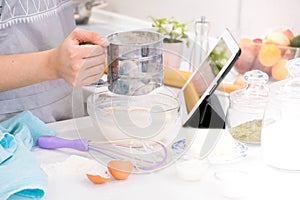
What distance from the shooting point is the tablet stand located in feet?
4.17

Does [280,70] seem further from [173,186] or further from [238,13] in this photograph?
[173,186]

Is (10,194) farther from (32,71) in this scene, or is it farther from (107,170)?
(32,71)

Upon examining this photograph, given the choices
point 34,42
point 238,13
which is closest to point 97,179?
point 34,42

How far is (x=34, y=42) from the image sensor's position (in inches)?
58.6

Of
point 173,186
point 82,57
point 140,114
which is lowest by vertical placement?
point 173,186

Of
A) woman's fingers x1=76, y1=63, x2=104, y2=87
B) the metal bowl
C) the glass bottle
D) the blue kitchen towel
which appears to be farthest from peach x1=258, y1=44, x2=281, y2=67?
the metal bowl

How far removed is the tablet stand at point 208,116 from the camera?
127 centimetres

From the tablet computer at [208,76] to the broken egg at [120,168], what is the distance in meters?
0.17

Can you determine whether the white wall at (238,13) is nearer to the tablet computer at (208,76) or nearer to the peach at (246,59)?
the peach at (246,59)

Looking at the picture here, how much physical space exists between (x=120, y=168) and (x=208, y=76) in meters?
0.35

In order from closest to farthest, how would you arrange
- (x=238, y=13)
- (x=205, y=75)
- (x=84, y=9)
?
(x=205, y=75), (x=238, y=13), (x=84, y=9)

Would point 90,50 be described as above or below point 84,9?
above

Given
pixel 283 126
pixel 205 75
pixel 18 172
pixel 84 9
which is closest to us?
pixel 18 172

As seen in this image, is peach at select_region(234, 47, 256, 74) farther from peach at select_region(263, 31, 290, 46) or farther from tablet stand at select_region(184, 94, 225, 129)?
tablet stand at select_region(184, 94, 225, 129)
